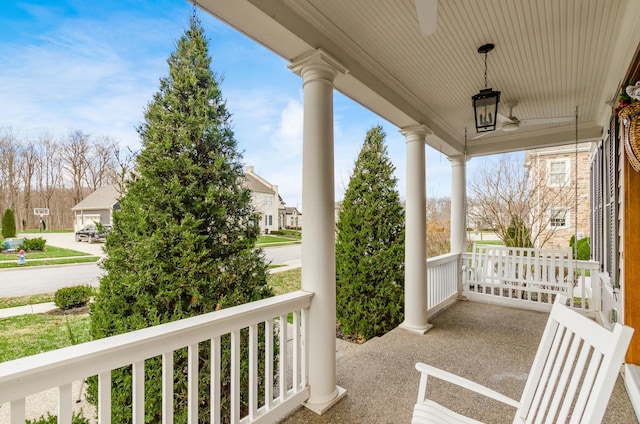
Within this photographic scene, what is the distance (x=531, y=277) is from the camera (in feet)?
15.8

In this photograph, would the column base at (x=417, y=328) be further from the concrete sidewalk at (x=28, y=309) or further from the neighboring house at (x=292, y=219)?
the concrete sidewalk at (x=28, y=309)

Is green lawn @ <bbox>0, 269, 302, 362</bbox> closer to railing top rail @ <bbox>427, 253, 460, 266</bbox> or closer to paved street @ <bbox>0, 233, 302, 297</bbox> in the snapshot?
paved street @ <bbox>0, 233, 302, 297</bbox>

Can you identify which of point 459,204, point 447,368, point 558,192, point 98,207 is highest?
point 558,192

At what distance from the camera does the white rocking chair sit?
0.93m

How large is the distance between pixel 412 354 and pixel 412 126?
2.49 m

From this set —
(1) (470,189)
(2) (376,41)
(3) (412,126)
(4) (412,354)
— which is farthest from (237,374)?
(1) (470,189)

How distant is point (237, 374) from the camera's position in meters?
1.83

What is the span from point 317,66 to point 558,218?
7.00m

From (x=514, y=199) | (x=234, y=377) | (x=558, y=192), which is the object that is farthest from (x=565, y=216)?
(x=234, y=377)

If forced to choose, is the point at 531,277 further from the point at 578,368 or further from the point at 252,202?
the point at 252,202

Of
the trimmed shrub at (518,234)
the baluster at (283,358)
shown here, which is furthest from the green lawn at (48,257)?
the trimmed shrub at (518,234)

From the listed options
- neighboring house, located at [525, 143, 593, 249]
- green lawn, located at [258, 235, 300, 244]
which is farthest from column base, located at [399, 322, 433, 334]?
neighboring house, located at [525, 143, 593, 249]

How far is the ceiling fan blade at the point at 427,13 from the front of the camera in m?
1.45

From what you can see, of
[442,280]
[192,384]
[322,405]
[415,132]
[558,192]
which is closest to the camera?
[192,384]
